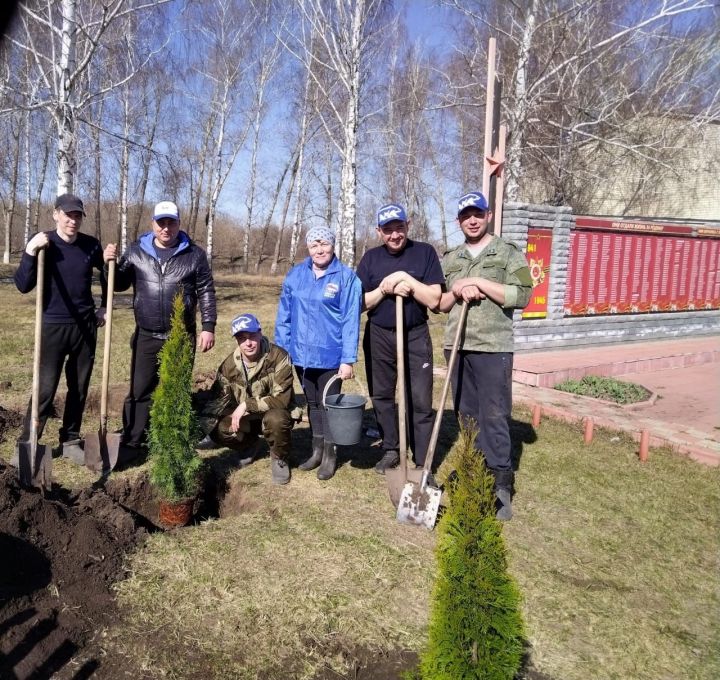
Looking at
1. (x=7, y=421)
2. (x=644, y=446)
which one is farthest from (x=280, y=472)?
(x=644, y=446)

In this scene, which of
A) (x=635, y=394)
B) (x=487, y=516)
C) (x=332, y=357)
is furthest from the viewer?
(x=635, y=394)

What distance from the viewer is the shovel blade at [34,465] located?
12.7ft

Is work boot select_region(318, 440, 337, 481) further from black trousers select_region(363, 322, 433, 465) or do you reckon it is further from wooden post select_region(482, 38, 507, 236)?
wooden post select_region(482, 38, 507, 236)

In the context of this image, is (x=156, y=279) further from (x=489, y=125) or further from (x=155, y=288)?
(x=489, y=125)

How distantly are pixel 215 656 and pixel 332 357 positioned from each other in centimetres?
224

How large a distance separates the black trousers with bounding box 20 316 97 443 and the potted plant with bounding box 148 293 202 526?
3.60 ft

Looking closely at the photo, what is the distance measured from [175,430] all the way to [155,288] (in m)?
1.22

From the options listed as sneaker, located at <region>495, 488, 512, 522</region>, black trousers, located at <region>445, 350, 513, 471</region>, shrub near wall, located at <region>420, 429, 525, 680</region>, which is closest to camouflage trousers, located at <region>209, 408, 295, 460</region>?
black trousers, located at <region>445, 350, 513, 471</region>

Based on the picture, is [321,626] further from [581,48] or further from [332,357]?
[581,48]

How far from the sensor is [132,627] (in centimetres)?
264

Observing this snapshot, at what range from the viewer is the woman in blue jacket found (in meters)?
4.26

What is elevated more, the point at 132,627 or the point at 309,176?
the point at 309,176

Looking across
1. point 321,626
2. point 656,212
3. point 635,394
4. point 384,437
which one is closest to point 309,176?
point 656,212

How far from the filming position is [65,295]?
437 centimetres
